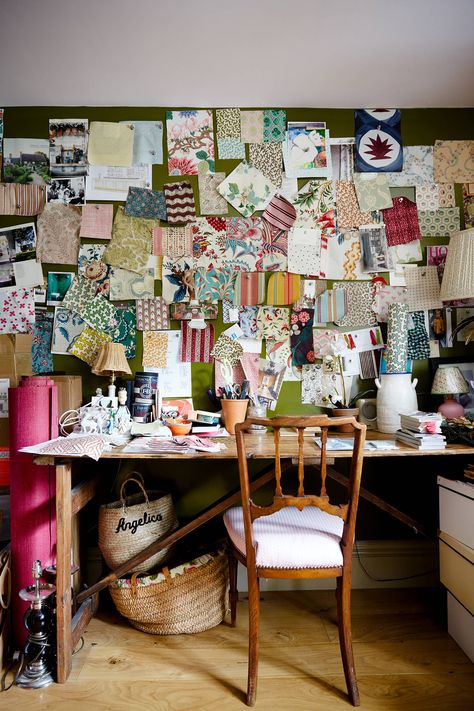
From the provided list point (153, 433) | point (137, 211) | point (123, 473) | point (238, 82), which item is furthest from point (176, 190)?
point (123, 473)

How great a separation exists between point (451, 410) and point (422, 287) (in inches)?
27.3

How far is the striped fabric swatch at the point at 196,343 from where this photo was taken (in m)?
2.49

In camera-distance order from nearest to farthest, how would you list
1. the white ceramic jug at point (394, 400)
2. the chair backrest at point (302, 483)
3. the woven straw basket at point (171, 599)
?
the chair backrest at point (302, 483) < the woven straw basket at point (171, 599) < the white ceramic jug at point (394, 400)

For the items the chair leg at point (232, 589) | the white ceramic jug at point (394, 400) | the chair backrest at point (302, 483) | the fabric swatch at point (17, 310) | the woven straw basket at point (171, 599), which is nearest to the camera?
the chair backrest at point (302, 483)

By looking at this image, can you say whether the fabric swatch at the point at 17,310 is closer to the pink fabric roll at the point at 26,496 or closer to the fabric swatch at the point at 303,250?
the pink fabric roll at the point at 26,496

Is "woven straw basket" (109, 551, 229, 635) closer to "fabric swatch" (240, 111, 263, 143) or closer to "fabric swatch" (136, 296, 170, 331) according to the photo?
"fabric swatch" (136, 296, 170, 331)

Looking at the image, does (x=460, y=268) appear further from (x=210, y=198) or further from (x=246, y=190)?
(x=210, y=198)

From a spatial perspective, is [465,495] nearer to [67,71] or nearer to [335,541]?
[335,541]

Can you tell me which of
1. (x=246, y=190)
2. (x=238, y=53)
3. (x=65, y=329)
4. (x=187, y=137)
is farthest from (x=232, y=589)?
(x=238, y=53)

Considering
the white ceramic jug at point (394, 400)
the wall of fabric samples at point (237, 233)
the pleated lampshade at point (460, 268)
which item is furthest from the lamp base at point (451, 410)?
the pleated lampshade at point (460, 268)

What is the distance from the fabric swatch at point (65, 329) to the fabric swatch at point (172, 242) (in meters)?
0.56

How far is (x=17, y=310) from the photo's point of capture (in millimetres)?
2443

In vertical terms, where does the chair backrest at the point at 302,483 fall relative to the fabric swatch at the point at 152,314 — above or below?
below

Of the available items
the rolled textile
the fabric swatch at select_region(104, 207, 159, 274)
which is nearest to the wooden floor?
the rolled textile
